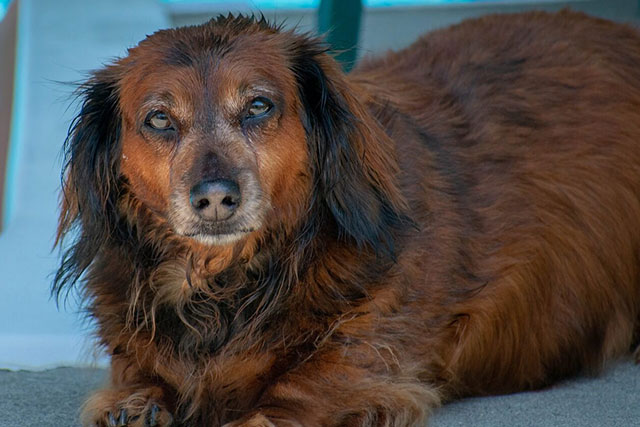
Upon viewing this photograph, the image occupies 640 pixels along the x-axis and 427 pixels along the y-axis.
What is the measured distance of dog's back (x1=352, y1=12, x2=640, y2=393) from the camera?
336 centimetres

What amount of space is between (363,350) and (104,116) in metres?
1.03

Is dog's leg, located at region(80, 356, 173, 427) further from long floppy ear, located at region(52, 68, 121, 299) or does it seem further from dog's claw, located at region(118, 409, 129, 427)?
long floppy ear, located at region(52, 68, 121, 299)

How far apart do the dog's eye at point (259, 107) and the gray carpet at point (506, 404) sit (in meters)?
1.02

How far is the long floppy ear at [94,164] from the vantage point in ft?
10.5

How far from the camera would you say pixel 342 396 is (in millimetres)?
2963

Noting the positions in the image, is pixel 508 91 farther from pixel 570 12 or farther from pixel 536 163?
pixel 570 12

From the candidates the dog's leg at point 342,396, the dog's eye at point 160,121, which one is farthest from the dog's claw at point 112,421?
the dog's eye at point 160,121

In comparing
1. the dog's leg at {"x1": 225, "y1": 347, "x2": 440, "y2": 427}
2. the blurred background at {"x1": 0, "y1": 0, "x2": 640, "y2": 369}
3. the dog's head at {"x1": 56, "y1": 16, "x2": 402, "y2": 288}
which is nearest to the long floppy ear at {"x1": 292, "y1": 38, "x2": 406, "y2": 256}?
the dog's head at {"x1": 56, "y1": 16, "x2": 402, "y2": 288}

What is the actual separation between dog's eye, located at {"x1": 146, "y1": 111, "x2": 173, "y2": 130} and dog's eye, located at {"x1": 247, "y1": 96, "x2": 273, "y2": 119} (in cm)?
22

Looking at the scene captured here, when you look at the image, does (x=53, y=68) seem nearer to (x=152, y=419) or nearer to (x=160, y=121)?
(x=160, y=121)

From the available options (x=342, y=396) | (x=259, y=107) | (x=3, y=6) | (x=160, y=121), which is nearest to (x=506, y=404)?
(x=342, y=396)

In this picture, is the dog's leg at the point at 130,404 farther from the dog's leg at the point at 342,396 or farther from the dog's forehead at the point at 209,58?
the dog's forehead at the point at 209,58

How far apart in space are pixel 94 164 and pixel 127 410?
2.39ft

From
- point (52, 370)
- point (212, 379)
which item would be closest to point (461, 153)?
point (212, 379)
